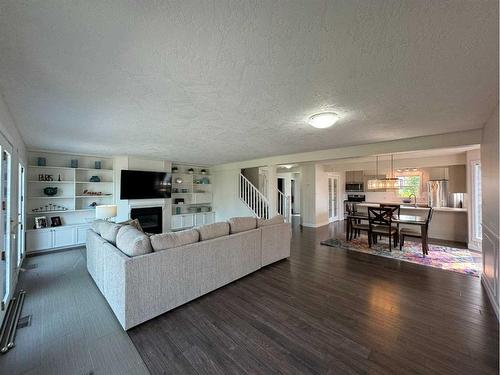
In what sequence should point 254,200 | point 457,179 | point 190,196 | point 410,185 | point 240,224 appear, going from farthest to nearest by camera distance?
point 190,196 < point 410,185 < point 254,200 < point 457,179 < point 240,224

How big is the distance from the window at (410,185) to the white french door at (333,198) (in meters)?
2.23

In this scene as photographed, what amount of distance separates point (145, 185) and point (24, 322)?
4229 millimetres

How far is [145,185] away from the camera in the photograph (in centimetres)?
610

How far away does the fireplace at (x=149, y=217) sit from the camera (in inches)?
239

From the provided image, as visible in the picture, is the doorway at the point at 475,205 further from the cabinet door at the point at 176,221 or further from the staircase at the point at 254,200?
the cabinet door at the point at 176,221

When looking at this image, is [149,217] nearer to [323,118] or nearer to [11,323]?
[11,323]

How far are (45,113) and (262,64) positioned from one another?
2.82 m

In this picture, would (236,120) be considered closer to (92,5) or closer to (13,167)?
(92,5)

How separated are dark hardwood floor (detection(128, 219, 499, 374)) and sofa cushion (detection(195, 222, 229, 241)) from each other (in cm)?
76

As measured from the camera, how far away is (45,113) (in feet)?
8.38

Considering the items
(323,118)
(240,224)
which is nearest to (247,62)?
(323,118)

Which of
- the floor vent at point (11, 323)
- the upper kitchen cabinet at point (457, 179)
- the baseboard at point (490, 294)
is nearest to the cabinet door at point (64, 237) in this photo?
the floor vent at point (11, 323)

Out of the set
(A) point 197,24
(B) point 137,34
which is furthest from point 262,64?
(B) point 137,34

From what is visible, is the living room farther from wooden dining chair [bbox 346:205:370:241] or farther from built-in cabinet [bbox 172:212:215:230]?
built-in cabinet [bbox 172:212:215:230]
